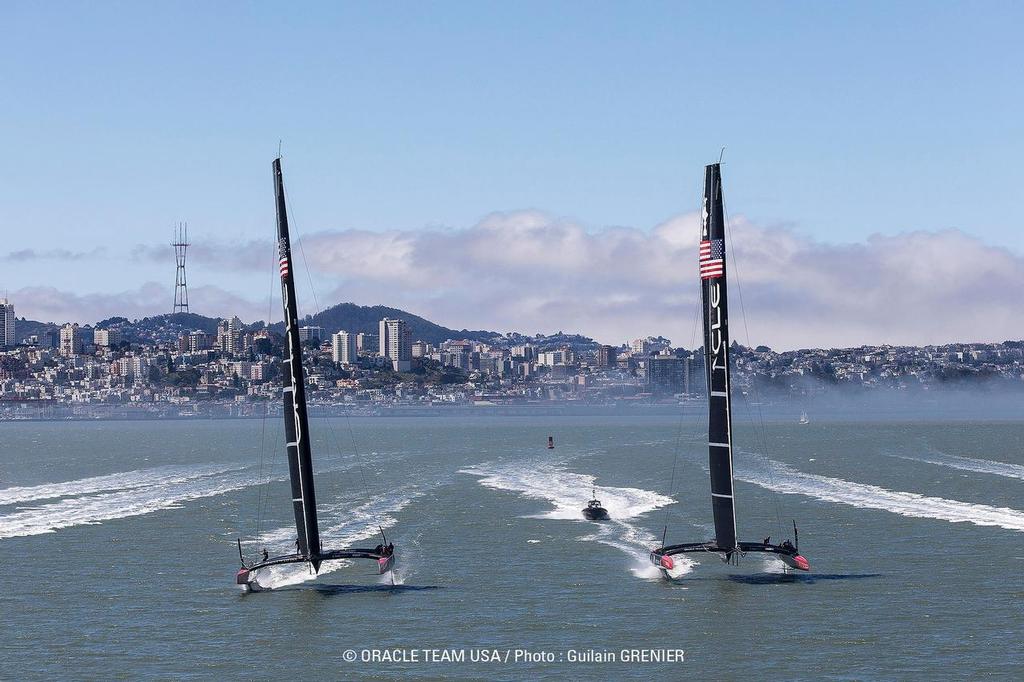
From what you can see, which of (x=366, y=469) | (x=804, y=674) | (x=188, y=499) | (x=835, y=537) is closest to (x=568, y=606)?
(x=804, y=674)

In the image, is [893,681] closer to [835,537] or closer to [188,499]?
[835,537]

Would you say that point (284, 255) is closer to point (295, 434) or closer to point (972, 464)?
point (295, 434)

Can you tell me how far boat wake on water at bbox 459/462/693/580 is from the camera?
6384 centimetres

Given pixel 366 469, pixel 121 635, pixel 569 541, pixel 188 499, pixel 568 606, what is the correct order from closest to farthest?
pixel 121 635 → pixel 568 606 → pixel 569 541 → pixel 188 499 → pixel 366 469

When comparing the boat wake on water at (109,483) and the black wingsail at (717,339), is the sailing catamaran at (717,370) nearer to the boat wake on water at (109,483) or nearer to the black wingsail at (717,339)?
the black wingsail at (717,339)

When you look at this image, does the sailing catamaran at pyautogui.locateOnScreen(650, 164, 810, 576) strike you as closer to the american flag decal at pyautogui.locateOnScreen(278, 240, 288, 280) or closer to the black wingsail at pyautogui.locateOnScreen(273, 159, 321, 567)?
the black wingsail at pyautogui.locateOnScreen(273, 159, 321, 567)

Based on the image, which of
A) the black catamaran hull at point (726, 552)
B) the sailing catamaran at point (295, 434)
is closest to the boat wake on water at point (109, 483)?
the sailing catamaran at point (295, 434)

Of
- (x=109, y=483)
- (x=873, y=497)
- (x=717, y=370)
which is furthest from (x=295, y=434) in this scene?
(x=109, y=483)

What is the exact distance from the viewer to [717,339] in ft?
173

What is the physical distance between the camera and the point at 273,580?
5253 centimetres

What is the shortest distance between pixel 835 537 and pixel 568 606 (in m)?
23.4

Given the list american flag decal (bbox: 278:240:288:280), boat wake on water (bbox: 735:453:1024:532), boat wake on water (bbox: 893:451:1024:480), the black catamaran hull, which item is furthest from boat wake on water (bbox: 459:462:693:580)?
boat wake on water (bbox: 893:451:1024:480)

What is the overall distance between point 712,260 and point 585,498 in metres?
39.8

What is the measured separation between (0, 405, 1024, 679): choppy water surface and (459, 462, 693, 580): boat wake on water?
0.94 feet
